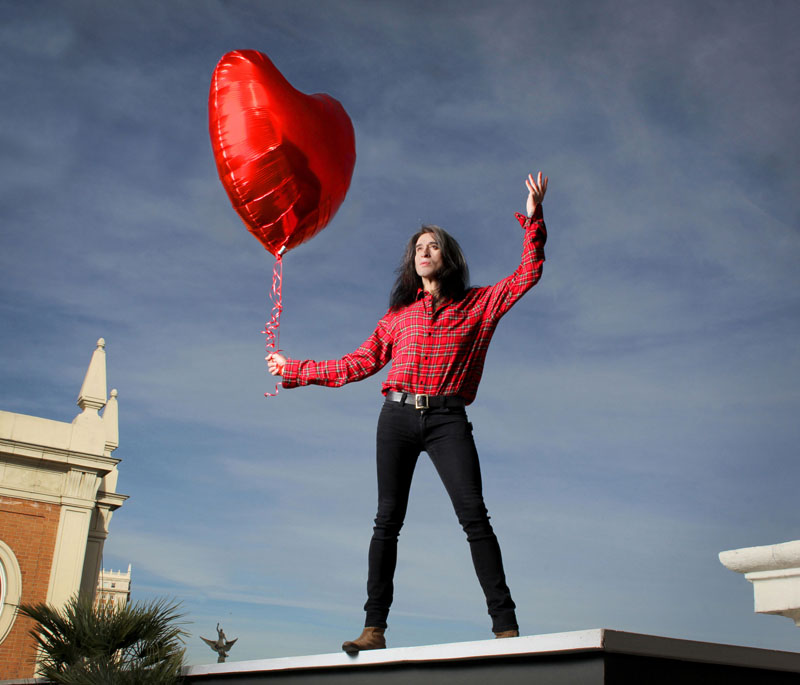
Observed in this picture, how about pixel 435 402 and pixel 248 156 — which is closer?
pixel 435 402

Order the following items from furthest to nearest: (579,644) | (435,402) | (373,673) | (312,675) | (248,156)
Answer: (248,156), (435,402), (312,675), (373,673), (579,644)

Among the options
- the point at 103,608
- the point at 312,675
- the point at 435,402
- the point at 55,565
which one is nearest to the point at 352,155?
the point at 435,402

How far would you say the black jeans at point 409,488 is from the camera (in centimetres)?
328

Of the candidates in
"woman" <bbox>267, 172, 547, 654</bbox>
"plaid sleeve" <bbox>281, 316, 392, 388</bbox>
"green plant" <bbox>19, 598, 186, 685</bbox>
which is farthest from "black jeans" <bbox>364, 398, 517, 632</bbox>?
"green plant" <bbox>19, 598, 186, 685</bbox>

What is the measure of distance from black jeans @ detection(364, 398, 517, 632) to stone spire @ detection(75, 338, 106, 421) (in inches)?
505

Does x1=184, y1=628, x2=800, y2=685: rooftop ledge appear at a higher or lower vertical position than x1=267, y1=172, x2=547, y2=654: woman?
lower

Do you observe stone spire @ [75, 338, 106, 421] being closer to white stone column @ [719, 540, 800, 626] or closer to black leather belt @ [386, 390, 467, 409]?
black leather belt @ [386, 390, 467, 409]

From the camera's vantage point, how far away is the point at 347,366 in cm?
402

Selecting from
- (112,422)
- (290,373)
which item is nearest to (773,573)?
(290,373)

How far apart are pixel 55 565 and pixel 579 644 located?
13.7 metres

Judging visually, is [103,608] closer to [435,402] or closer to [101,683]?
[101,683]

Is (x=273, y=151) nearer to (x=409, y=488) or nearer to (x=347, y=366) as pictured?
(x=347, y=366)

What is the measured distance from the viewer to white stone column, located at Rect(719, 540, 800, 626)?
3.41 meters

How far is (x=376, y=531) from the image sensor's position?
3.59 m
